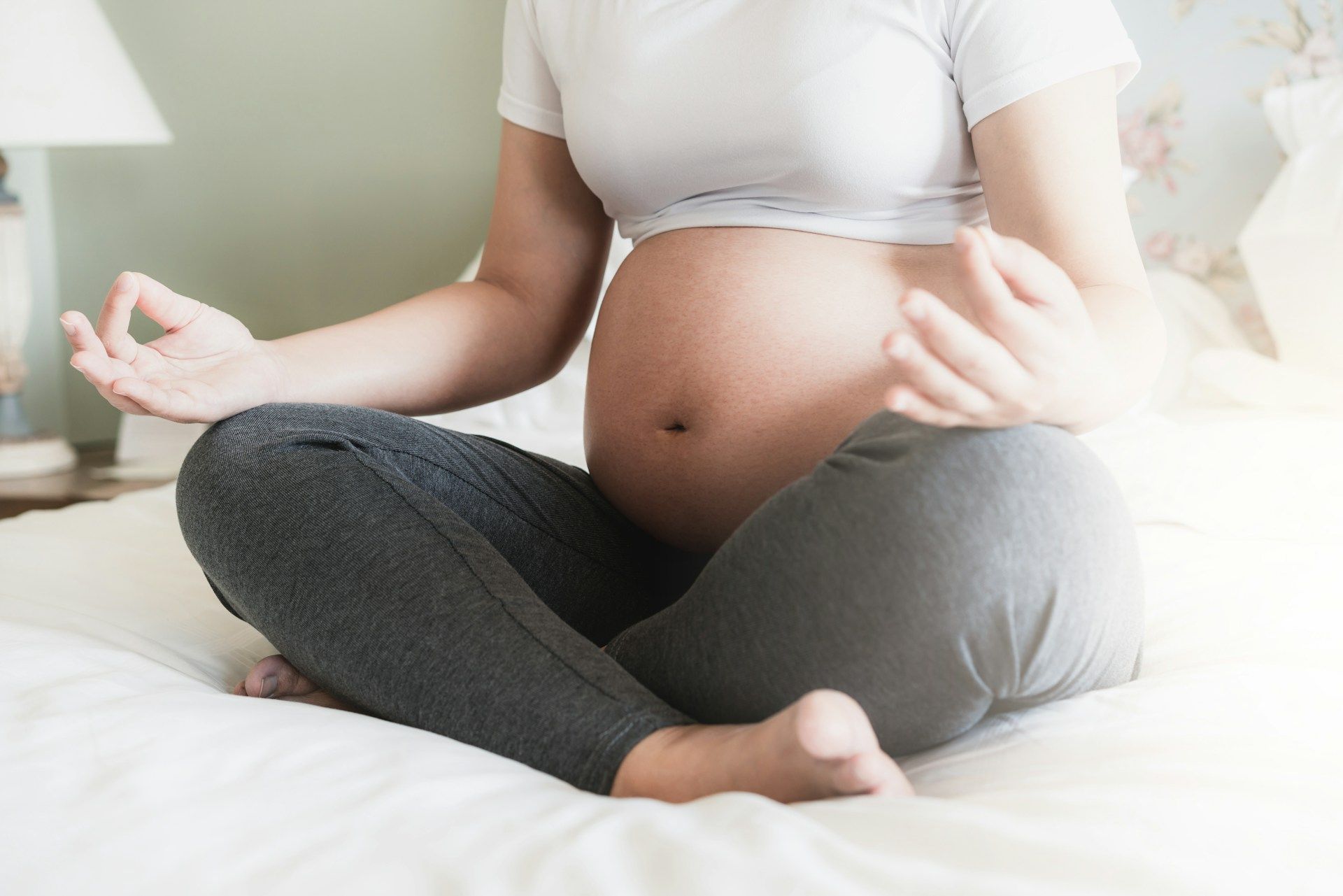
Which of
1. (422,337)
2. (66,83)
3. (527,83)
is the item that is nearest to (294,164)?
(66,83)

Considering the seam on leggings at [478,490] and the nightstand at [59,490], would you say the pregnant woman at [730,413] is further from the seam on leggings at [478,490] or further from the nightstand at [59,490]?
the nightstand at [59,490]

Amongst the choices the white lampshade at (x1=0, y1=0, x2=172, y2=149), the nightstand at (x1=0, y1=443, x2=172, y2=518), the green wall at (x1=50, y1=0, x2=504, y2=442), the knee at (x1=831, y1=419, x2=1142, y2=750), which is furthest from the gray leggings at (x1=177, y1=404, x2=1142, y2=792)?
the green wall at (x1=50, y1=0, x2=504, y2=442)

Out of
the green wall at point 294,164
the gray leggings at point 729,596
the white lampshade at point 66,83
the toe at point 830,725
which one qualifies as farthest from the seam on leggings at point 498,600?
the green wall at point 294,164

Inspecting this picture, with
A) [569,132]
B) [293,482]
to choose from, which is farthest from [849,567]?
[569,132]

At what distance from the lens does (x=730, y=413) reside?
0.72 m

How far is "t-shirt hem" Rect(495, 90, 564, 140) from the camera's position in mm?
991

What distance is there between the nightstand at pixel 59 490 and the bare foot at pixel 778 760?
1322 mm

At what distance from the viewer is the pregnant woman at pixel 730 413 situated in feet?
1.47

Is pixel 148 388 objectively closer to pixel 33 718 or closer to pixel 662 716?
pixel 33 718

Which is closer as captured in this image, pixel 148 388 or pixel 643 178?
pixel 148 388

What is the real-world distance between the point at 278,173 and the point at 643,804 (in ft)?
6.56

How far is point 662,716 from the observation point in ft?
1.64

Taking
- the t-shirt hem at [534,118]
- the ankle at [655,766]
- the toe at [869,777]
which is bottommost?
the ankle at [655,766]

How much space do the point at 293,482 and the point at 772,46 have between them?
45 centimetres
